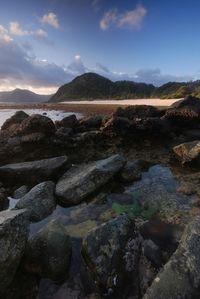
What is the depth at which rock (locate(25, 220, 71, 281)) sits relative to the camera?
5.33 m

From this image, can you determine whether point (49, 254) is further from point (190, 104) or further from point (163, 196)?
point (190, 104)

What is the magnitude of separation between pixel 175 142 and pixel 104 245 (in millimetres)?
11936

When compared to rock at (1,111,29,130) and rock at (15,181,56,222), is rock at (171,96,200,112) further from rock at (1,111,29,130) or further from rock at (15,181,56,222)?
rock at (15,181,56,222)

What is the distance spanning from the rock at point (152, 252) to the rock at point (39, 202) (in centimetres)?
Result: 319

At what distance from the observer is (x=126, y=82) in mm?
174375

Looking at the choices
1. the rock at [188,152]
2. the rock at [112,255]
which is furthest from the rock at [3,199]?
the rock at [188,152]

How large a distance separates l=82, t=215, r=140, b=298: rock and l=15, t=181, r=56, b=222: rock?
256 centimetres

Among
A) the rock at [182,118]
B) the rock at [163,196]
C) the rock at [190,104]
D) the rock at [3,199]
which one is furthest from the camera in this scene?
the rock at [190,104]

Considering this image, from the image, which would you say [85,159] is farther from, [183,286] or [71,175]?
[183,286]

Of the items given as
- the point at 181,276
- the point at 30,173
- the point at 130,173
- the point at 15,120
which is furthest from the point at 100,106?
the point at 181,276

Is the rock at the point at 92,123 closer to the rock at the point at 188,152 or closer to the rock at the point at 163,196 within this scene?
the rock at the point at 188,152

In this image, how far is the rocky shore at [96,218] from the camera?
4913 millimetres

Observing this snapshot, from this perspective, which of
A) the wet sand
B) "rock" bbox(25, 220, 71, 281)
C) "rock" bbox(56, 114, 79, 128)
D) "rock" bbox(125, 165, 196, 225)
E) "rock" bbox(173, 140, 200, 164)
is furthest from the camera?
the wet sand

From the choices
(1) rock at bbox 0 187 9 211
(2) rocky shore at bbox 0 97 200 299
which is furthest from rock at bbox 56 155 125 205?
(1) rock at bbox 0 187 9 211
